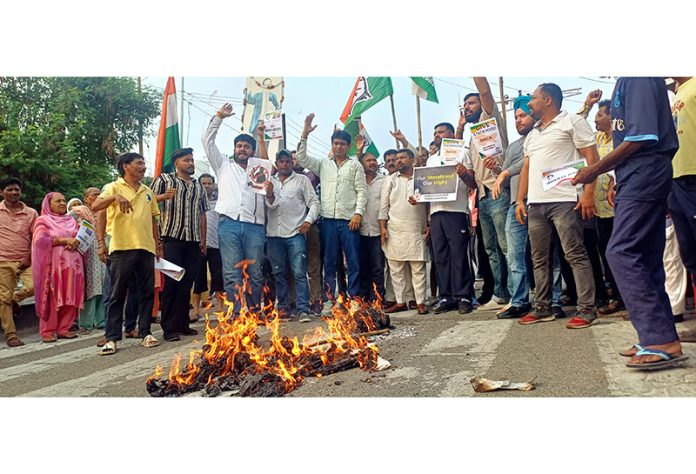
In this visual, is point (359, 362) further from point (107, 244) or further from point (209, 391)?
point (107, 244)

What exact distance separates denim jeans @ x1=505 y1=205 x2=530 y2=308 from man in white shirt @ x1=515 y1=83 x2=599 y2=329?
210mm

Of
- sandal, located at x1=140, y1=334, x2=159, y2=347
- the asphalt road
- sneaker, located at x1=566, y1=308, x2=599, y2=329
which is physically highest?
sneaker, located at x1=566, y1=308, x2=599, y2=329

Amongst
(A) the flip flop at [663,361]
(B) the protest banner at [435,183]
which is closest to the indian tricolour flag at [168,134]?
(B) the protest banner at [435,183]

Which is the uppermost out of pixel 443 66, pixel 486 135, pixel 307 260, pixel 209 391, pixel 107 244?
pixel 443 66

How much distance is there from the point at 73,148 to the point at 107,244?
1.12m

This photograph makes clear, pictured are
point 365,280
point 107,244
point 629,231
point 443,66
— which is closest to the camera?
point 629,231

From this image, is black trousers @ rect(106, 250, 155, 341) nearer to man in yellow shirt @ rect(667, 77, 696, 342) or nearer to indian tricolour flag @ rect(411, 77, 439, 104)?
indian tricolour flag @ rect(411, 77, 439, 104)

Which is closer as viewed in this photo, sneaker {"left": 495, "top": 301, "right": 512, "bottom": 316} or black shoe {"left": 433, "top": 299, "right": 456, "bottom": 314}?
sneaker {"left": 495, "top": 301, "right": 512, "bottom": 316}

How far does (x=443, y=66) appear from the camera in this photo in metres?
3.26

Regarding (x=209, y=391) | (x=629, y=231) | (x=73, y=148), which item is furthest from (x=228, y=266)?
(x=629, y=231)

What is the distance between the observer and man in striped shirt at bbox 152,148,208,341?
4590mm

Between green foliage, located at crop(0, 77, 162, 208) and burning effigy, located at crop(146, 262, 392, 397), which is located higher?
green foliage, located at crop(0, 77, 162, 208)

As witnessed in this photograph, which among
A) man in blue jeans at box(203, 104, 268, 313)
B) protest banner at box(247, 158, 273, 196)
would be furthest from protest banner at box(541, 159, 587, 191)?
man in blue jeans at box(203, 104, 268, 313)

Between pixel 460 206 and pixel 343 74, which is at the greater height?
pixel 343 74
